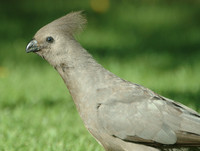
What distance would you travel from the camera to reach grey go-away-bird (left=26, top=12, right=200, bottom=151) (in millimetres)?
4316

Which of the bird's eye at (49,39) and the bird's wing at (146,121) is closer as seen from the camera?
the bird's wing at (146,121)

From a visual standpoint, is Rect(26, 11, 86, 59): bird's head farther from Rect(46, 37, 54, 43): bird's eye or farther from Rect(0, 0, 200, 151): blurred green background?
Rect(0, 0, 200, 151): blurred green background

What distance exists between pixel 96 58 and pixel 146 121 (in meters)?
5.16

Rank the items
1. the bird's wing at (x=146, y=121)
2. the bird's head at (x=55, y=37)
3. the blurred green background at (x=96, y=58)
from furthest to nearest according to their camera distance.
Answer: the blurred green background at (x=96, y=58) → the bird's head at (x=55, y=37) → the bird's wing at (x=146, y=121)

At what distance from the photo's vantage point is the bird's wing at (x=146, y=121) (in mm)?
4301

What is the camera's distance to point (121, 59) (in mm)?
9648

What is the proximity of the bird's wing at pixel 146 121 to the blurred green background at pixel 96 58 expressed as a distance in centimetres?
105

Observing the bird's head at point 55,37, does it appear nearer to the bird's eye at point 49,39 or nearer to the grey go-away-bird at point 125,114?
the bird's eye at point 49,39

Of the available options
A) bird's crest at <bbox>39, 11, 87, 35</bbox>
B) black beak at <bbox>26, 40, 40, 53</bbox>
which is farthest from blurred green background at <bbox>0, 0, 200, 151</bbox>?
bird's crest at <bbox>39, 11, 87, 35</bbox>

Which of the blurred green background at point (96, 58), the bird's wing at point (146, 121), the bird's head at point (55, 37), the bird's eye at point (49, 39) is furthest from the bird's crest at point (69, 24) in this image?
the blurred green background at point (96, 58)

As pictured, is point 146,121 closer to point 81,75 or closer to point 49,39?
point 81,75

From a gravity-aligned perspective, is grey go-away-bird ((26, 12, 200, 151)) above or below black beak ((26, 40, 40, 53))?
below

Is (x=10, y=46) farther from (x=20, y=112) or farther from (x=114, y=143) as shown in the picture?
(x=114, y=143)

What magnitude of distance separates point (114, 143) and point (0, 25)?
7861mm
